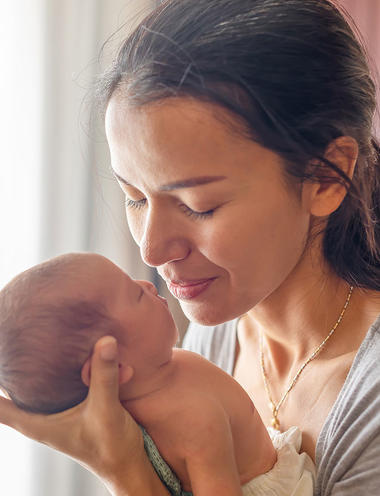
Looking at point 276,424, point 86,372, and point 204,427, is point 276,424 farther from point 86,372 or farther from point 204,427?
point 86,372

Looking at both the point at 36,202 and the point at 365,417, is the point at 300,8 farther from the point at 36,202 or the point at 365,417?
the point at 36,202

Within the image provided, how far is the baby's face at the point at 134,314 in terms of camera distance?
1.04 metres

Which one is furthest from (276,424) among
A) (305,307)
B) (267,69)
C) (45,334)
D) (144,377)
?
(267,69)

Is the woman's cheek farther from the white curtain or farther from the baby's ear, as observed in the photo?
the white curtain

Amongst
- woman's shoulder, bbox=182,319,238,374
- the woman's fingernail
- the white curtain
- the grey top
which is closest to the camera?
the woman's fingernail

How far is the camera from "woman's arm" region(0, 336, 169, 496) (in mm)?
991

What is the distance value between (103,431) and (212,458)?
18 cm

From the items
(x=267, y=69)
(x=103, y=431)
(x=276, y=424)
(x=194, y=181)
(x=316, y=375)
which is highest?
(x=267, y=69)

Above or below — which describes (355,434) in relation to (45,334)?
below

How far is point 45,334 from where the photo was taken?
3.20ft

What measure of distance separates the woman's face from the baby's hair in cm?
16

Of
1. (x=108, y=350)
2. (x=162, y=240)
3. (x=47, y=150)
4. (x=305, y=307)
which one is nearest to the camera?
(x=108, y=350)

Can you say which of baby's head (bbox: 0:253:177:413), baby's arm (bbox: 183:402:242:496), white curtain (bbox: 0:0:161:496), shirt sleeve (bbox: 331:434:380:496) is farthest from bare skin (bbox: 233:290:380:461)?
white curtain (bbox: 0:0:161:496)

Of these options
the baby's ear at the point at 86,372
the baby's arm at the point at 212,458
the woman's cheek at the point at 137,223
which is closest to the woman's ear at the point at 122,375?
the baby's ear at the point at 86,372
